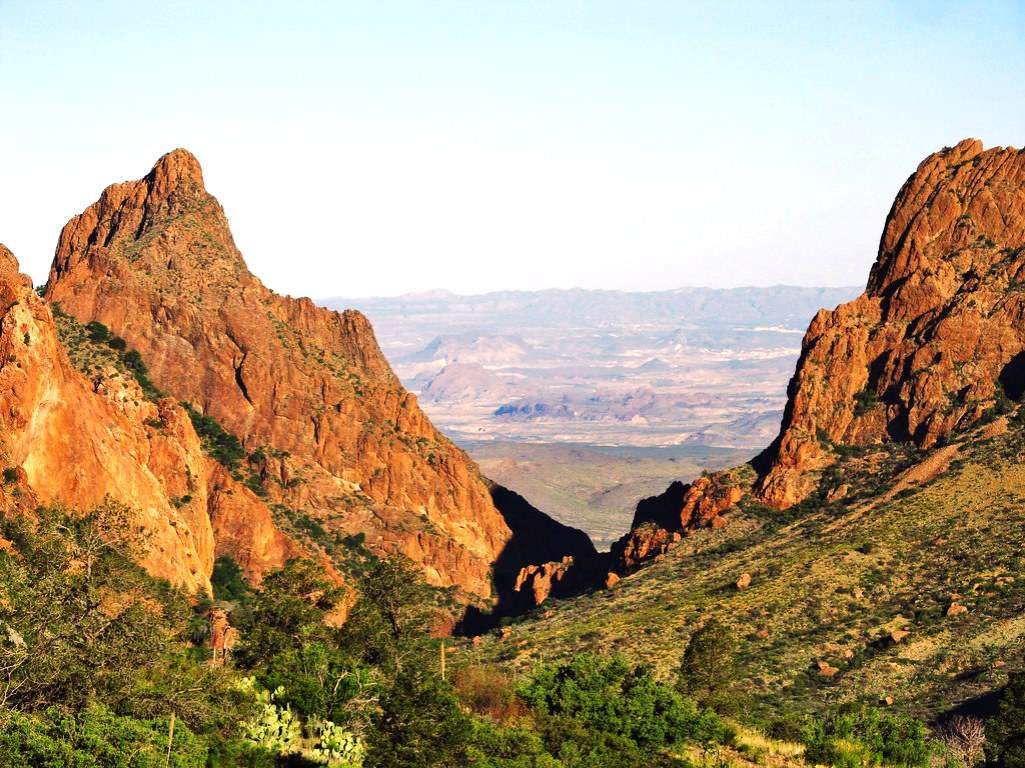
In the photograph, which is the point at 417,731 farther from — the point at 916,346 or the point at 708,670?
the point at 916,346

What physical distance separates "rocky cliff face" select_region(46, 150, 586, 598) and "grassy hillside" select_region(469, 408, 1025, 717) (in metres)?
30.5

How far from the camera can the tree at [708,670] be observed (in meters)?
95.4

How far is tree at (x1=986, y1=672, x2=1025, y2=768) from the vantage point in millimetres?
73750

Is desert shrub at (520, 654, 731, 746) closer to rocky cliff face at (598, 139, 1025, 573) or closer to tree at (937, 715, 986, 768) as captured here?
tree at (937, 715, 986, 768)

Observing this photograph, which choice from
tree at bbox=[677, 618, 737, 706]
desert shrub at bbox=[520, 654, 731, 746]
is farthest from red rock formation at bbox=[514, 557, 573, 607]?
desert shrub at bbox=[520, 654, 731, 746]

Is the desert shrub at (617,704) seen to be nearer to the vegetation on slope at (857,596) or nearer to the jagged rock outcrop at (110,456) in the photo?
the vegetation on slope at (857,596)

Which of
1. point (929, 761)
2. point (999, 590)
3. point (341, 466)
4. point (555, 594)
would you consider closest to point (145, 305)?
point (341, 466)

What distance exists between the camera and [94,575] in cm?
6391

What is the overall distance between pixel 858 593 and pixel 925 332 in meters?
42.9

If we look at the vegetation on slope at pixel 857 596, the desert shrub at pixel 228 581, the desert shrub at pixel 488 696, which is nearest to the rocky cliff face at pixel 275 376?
the desert shrub at pixel 228 581

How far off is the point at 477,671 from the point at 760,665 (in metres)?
27.6

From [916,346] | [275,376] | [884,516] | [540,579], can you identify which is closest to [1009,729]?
[884,516]

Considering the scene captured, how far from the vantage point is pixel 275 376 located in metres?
167

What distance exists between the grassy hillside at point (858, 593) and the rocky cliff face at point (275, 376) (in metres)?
30.5
